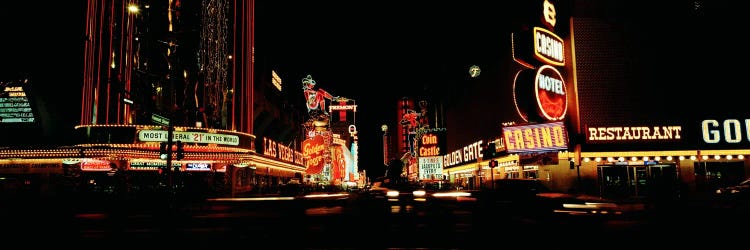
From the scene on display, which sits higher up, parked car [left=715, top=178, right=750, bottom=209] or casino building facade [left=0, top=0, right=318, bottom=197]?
casino building facade [left=0, top=0, right=318, bottom=197]

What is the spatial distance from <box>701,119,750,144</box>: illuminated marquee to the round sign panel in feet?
29.4

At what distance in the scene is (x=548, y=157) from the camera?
32125mm

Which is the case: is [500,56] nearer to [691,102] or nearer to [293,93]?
[691,102]

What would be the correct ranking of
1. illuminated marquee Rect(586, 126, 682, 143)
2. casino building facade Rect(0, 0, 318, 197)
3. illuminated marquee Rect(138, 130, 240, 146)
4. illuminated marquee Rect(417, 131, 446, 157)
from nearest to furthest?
illuminated marquee Rect(138, 130, 240, 146), casino building facade Rect(0, 0, 318, 197), illuminated marquee Rect(586, 126, 682, 143), illuminated marquee Rect(417, 131, 446, 157)

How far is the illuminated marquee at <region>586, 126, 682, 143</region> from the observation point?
32688 mm

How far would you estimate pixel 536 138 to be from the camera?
32656 mm

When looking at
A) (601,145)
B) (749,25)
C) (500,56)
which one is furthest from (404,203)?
(749,25)

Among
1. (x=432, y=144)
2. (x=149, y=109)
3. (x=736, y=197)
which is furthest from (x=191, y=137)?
(x=432, y=144)

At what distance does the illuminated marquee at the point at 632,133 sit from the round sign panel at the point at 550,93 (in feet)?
7.89

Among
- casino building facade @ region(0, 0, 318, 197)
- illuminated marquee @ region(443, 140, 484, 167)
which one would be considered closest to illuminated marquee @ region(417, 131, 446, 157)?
illuminated marquee @ region(443, 140, 484, 167)

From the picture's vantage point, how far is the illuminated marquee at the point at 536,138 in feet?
103

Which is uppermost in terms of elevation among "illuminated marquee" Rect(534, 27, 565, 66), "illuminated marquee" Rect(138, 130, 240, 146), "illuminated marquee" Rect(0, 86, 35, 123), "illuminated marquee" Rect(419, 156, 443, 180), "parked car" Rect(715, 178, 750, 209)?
"illuminated marquee" Rect(534, 27, 565, 66)

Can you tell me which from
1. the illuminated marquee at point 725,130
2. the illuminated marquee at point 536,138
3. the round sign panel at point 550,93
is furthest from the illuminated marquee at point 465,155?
the illuminated marquee at point 725,130

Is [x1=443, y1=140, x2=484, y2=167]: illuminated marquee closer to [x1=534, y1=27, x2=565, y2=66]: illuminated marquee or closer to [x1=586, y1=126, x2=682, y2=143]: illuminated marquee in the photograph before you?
[x1=586, y1=126, x2=682, y2=143]: illuminated marquee
